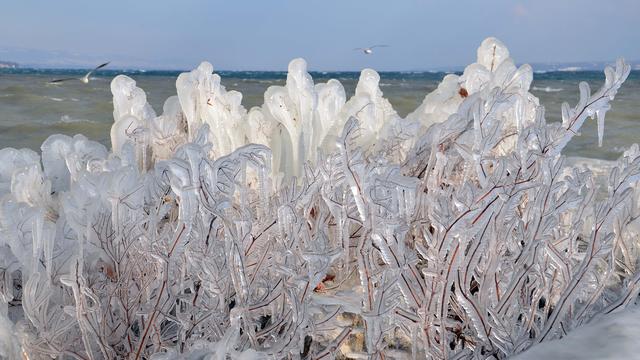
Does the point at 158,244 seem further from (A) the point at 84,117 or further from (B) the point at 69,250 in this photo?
(A) the point at 84,117

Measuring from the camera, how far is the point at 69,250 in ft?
5.52

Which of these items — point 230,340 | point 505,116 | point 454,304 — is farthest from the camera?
point 505,116

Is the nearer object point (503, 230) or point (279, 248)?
point (503, 230)

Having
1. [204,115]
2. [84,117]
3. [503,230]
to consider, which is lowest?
[84,117]

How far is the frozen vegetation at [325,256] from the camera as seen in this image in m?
1.22

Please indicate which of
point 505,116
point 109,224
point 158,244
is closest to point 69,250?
point 109,224

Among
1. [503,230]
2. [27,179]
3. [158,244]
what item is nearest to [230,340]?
[158,244]

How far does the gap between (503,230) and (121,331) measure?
910 mm

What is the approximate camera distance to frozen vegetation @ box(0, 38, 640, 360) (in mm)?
→ 1224

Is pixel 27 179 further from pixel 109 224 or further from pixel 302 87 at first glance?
pixel 302 87

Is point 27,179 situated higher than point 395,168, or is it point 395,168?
point 395,168

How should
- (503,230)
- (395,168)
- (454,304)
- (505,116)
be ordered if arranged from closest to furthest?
(395,168), (503,230), (454,304), (505,116)

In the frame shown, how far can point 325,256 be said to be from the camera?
115cm

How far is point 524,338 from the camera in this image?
4.31 ft
